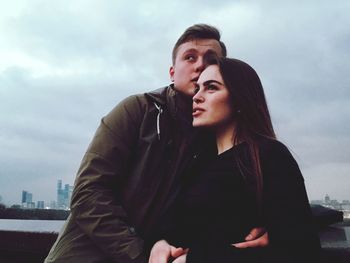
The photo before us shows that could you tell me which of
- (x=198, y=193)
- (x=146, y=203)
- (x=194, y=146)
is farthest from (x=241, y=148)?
(x=146, y=203)

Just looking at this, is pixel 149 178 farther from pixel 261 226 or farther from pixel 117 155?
pixel 261 226

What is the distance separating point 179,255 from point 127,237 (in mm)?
451

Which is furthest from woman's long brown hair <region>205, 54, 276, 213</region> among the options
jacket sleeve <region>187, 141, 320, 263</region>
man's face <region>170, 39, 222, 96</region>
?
man's face <region>170, 39, 222, 96</region>

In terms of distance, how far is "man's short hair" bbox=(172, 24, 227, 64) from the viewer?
295 cm

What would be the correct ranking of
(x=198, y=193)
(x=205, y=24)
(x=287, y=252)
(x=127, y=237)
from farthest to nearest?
(x=205, y=24) → (x=127, y=237) → (x=198, y=193) → (x=287, y=252)

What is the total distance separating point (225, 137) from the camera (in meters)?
2.15

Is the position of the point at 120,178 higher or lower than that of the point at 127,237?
higher

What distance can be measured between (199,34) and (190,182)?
128cm

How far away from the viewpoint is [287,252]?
5.13 feet

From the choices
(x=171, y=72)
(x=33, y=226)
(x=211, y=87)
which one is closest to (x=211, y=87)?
(x=211, y=87)

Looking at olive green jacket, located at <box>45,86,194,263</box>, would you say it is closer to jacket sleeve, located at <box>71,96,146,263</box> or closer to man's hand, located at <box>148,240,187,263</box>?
jacket sleeve, located at <box>71,96,146,263</box>

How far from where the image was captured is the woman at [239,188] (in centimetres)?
160

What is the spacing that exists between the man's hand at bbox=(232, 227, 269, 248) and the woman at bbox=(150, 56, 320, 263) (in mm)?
29

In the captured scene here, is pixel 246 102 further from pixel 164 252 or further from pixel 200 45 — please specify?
pixel 200 45
